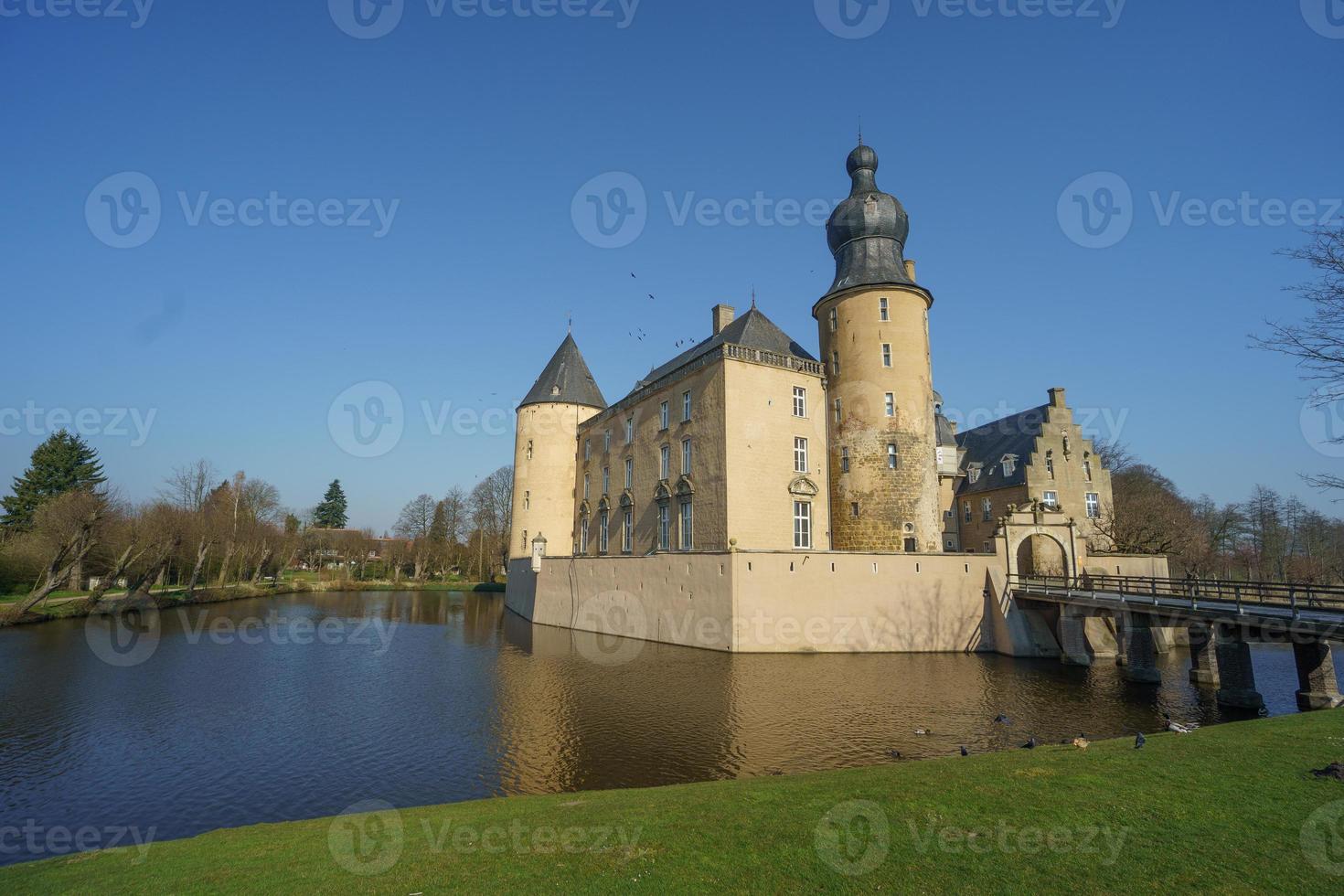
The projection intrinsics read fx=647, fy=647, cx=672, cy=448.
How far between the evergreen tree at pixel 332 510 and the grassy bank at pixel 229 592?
93.5ft

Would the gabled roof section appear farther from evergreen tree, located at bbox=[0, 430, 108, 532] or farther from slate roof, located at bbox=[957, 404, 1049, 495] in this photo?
evergreen tree, located at bbox=[0, 430, 108, 532]

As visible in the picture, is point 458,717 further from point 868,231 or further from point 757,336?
point 868,231

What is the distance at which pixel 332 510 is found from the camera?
95062 millimetres

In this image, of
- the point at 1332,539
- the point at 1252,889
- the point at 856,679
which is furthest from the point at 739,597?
the point at 1332,539

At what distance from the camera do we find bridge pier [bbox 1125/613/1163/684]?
68.1 ft

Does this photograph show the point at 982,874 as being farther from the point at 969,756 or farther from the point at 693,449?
the point at 693,449

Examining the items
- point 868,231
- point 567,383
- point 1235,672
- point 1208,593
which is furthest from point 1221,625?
point 567,383

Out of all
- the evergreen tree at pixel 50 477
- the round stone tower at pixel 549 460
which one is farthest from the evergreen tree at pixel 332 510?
the round stone tower at pixel 549 460

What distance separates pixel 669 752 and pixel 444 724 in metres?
6.26

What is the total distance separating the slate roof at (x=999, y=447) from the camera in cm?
3844

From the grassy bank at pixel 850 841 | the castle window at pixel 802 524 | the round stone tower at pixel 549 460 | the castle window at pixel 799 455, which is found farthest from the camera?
the round stone tower at pixel 549 460

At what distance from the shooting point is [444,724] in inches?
648

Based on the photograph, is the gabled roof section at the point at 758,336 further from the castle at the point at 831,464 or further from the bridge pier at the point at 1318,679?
the bridge pier at the point at 1318,679

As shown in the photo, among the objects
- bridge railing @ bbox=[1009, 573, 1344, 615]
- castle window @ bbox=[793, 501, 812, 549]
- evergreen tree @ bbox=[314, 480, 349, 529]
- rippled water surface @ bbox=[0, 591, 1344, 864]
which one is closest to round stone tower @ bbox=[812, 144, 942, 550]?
castle window @ bbox=[793, 501, 812, 549]
